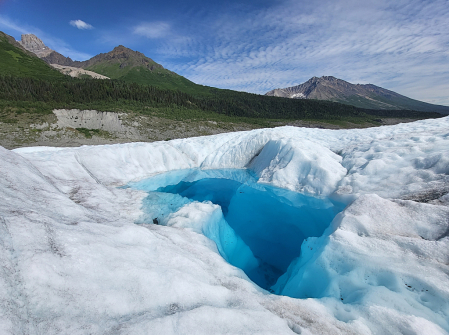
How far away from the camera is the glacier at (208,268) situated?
3047 mm

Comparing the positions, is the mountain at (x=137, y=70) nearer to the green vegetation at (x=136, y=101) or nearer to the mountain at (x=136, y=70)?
the mountain at (x=136, y=70)

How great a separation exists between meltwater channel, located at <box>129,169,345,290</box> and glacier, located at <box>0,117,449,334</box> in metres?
0.49

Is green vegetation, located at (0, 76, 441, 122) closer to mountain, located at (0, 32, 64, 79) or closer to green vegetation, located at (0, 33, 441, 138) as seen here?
green vegetation, located at (0, 33, 441, 138)

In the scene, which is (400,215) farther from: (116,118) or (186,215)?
(116,118)

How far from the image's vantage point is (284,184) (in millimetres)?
11930

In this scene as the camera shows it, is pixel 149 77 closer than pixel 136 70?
Yes

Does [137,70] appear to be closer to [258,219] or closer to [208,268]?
[258,219]

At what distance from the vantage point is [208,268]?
507 centimetres

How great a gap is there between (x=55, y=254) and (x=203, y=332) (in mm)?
2875

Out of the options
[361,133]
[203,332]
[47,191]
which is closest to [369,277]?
[203,332]

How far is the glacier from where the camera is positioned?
305 cm

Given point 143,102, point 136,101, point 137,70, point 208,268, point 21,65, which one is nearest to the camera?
point 208,268

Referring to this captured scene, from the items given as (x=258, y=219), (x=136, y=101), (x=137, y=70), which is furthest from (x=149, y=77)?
(x=258, y=219)

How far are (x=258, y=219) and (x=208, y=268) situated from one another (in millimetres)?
5336
